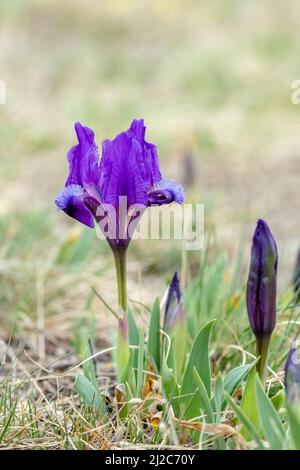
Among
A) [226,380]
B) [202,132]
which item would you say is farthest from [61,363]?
[202,132]

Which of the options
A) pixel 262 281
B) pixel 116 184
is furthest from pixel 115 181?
pixel 262 281

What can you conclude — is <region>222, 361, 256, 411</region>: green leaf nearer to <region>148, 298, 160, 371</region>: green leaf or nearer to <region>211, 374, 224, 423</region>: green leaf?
<region>211, 374, 224, 423</region>: green leaf

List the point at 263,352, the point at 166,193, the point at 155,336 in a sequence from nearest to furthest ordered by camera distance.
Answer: the point at 166,193 < the point at 263,352 < the point at 155,336

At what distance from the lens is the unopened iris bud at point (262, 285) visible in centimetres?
150

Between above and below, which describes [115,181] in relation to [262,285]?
above

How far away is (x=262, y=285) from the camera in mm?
1527

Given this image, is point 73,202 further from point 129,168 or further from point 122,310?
point 122,310

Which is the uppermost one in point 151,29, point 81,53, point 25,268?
point 151,29

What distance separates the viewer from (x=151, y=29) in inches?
323

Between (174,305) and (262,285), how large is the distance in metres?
0.28

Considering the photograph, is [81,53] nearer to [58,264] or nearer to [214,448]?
[58,264]

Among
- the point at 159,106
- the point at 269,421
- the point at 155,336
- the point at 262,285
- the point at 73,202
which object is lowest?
the point at 269,421

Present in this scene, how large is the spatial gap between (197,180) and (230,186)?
0.62ft

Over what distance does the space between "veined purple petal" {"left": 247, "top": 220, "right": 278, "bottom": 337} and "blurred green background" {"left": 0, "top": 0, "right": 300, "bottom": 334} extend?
2.82 ft
